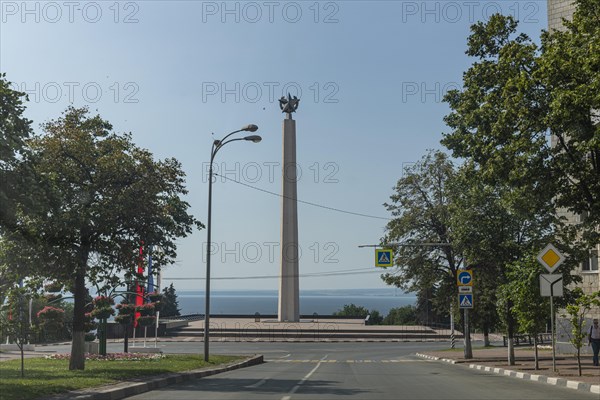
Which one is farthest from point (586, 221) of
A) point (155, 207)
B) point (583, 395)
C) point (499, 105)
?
point (155, 207)

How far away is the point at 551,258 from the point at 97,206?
44.6ft

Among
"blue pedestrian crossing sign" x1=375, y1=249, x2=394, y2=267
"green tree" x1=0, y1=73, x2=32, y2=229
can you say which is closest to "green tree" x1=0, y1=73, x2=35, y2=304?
"green tree" x1=0, y1=73, x2=32, y2=229

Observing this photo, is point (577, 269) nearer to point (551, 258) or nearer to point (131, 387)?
point (551, 258)

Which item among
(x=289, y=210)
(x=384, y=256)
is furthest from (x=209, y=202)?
(x=289, y=210)

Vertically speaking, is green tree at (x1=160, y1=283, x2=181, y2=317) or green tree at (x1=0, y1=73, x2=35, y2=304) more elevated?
green tree at (x1=0, y1=73, x2=35, y2=304)

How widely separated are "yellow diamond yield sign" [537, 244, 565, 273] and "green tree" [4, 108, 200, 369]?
1134cm

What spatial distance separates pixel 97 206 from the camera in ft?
64.9

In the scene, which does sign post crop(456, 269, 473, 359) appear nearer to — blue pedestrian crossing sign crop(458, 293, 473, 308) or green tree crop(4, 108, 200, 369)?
blue pedestrian crossing sign crop(458, 293, 473, 308)

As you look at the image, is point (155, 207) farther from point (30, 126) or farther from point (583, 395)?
point (583, 395)

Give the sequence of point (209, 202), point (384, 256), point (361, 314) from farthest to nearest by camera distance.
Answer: point (361, 314)
point (384, 256)
point (209, 202)

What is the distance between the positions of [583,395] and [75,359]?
1474 centimetres

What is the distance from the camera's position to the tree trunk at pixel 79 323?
20906mm

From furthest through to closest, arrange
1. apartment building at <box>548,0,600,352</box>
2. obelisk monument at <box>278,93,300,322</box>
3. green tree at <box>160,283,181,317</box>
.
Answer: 1. green tree at <box>160,283,181,317</box>
2. obelisk monument at <box>278,93,300,322</box>
3. apartment building at <box>548,0,600,352</box>

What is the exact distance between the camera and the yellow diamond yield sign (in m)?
19.7
